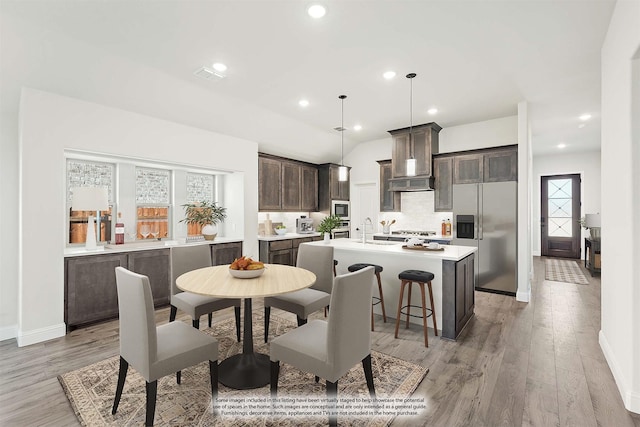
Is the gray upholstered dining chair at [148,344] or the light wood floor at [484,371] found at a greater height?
the gray upholstered dining chair at [148,344]

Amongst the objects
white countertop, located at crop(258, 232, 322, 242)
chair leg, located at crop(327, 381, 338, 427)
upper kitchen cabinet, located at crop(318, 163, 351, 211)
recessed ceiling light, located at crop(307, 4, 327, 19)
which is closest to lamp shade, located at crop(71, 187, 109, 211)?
white countertop, located at crop(258, 232, 322, 242)

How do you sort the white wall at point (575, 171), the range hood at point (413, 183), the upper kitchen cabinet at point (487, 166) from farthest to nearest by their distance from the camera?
the white wall at point (575, 171), the range hood at point (413, 183), the upper kitchen cabinet at point (487, 166)

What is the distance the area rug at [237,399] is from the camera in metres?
1.96

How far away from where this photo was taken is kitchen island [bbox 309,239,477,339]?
3.19 meters

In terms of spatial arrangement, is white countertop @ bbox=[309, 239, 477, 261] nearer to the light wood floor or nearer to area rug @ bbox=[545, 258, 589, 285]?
the light wood floor

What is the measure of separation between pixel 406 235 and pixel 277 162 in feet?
9.72

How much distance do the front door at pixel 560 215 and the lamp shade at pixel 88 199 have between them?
10.1 metres

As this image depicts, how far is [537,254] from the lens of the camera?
8672 millimetres

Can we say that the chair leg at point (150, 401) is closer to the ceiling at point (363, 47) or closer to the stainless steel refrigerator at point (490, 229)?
the ceiling at point (363, 47)

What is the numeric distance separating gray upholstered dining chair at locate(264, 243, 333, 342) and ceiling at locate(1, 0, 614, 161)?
2.05 m

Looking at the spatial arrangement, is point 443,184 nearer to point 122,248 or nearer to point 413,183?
point 413,183

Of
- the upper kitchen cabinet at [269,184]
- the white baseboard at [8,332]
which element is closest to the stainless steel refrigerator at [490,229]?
the upper kitchen cabinet at [269,184]

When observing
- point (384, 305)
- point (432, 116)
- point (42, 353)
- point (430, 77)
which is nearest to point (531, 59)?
point (430, 77)

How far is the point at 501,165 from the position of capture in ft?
16.5
